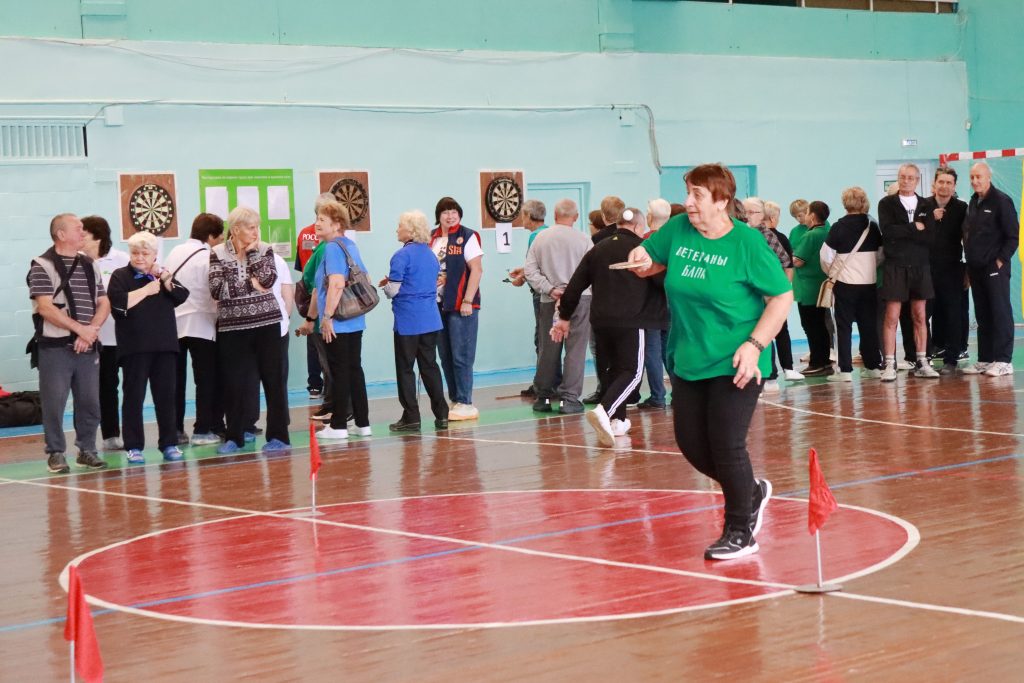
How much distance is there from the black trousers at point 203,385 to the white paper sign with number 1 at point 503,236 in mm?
6391

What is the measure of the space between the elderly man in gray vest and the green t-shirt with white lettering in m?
5.53

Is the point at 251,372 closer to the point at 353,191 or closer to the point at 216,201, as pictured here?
the point at 216,201

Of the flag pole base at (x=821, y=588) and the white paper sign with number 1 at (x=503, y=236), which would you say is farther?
the white paper sign with number 1 at (x=503, y=236)

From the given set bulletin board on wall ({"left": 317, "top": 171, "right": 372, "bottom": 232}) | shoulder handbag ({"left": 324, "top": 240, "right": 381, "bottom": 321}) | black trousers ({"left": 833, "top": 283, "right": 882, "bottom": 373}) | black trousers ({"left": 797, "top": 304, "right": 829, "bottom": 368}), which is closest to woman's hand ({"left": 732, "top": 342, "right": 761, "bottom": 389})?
shoulder handbag ({"left": 324, "top": 240, "right": 381, "bottom": 321})

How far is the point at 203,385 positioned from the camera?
465 inches

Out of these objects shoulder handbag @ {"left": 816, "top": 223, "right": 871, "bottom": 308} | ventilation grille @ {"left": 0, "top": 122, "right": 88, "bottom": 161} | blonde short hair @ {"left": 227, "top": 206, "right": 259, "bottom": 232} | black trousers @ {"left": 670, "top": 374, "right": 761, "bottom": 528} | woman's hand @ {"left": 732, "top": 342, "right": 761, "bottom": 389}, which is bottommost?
black trousers @ {"left": 670, "top": 374, "right": 761, "bottom": 528}

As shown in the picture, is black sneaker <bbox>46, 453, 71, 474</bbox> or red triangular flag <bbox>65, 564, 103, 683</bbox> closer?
red triangular flag <bbox>65, 564, 103, 683</bbox>

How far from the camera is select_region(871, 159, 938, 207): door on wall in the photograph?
2169cm

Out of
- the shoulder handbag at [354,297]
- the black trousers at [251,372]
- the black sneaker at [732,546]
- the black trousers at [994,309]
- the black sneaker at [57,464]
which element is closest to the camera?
the black sneaker at [732,546]

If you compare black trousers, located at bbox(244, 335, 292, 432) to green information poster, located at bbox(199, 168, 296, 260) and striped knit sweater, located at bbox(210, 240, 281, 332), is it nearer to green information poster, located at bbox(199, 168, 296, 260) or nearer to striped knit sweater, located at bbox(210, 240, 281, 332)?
striped knit sweater, located at bbox(210, 240, 281, 332)

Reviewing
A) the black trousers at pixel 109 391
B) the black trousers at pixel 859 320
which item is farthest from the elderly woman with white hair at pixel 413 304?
the black trousers at pixel 859 320

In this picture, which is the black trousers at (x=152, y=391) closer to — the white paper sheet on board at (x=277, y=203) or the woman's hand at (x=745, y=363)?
the white paper sheet on board at (x=277, y=203)

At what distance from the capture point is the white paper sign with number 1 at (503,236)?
58.8 feet

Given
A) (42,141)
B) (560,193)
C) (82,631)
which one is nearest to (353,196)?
(560,193)
